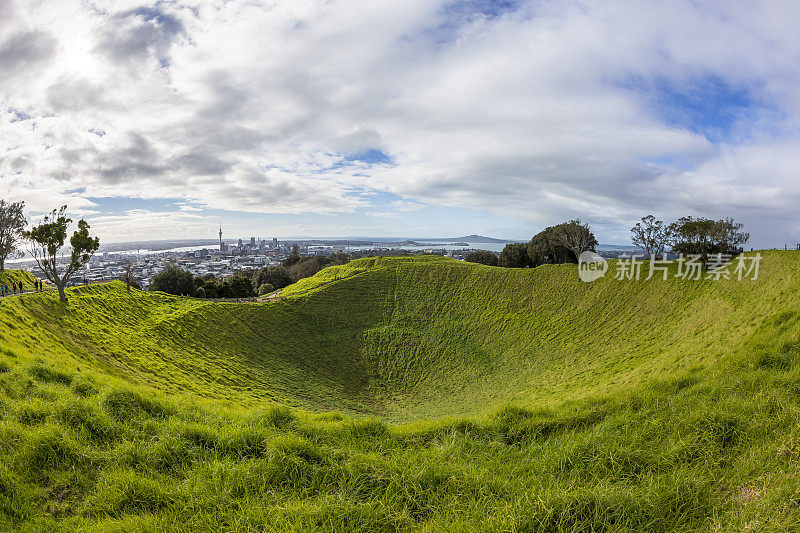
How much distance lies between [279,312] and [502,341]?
2532cm

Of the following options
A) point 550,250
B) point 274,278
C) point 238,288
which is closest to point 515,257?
point 550,250

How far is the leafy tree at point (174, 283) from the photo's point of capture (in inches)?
2271

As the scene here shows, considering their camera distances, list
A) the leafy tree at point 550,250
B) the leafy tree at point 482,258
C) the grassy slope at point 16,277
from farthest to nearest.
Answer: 1. the leafy tree at point 482,258
2. the leafy tree at point 550,250
3. the grassy slope at point 16,277

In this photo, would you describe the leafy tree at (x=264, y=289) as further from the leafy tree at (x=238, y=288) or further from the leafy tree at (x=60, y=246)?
the leafy tree at (x=60, y=246)

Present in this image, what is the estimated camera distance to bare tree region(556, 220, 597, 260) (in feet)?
196

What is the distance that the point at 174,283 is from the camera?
58.4 m

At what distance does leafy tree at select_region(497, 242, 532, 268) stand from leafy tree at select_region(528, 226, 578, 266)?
387 cm

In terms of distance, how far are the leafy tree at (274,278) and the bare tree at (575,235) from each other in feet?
196

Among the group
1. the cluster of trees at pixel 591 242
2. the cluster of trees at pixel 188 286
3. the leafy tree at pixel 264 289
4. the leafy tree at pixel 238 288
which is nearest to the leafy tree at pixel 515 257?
the cluster of trees at pixel 591 242

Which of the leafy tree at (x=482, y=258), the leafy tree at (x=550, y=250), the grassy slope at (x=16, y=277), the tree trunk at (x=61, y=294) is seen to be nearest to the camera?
the tree trunk at (x=61, y=294)

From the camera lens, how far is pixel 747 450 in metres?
4.39

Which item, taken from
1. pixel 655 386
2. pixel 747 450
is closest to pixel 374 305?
pixel 655 386

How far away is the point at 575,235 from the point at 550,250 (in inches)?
193

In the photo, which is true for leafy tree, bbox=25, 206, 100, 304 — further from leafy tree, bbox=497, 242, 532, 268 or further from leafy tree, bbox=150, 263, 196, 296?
leafy tree, bbox=497, 242, 532, 268
